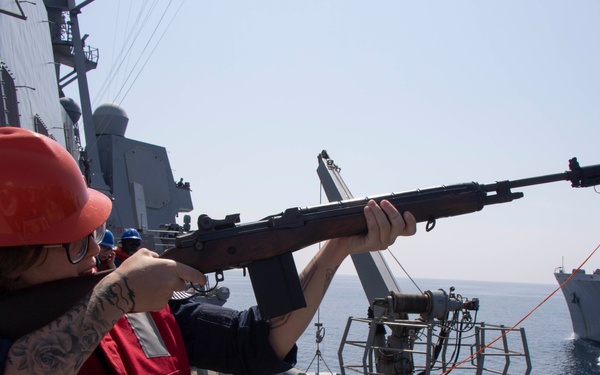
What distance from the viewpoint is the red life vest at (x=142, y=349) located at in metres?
1.93

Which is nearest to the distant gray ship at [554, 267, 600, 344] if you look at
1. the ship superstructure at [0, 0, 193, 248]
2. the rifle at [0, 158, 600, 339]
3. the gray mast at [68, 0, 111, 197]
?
the ship superstructure at [0, 0, 193, 248]

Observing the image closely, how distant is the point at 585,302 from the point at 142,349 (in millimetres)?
45167

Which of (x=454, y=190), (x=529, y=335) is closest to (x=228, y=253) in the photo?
(x=454, y=190)

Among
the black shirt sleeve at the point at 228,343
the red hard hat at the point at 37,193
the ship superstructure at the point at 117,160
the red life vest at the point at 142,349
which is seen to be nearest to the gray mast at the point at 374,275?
the ship superstructure at the point at 117,160

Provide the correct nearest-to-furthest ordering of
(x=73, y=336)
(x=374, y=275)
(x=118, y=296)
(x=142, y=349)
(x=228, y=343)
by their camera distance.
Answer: (x=73, y=336) < (x=118, y=296) < (x=142, y=349) < (x=228, y=343) < (x=374, y=275)

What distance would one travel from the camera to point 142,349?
2.04 meters

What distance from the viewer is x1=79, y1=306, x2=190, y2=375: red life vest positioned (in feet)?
6.33

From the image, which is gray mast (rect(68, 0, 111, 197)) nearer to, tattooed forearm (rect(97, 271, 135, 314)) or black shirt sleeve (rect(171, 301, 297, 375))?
black shirt sleeve (rect(171, 301, 297, 375))

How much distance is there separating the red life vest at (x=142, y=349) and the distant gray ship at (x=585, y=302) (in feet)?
136

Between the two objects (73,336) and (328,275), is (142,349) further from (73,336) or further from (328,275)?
(328,275)

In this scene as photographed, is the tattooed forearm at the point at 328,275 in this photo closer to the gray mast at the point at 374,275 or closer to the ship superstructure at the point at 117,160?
the gray mast at the point at 374,275

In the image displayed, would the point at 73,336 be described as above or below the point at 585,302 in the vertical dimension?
above

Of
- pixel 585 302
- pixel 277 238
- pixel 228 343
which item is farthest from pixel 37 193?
pixel 585 302

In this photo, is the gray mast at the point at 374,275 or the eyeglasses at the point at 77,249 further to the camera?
the gray mast at the point at 374,275
